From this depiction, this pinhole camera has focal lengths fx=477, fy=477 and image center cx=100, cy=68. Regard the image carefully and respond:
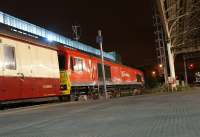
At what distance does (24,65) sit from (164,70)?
111ft

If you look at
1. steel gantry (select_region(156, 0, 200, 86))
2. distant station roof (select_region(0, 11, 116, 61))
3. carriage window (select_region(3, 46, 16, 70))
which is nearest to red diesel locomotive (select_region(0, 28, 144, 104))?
carriage window (select_region(3, 46, 16, 70))

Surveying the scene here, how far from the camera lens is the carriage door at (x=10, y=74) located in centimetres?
1750

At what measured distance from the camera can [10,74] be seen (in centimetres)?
1806

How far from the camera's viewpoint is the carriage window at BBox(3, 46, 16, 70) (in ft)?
58.9

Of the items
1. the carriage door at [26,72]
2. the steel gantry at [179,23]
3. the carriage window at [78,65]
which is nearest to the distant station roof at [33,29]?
the steel gantry at [179,23]

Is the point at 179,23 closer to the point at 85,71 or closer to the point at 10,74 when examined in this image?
the point at 85,71

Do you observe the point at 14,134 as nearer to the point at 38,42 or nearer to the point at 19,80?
the point at 19,80

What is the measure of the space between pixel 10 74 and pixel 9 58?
2.09ft

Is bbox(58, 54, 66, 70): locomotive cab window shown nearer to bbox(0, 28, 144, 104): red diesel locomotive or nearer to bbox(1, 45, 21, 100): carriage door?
bbox(0, 28, 144, 104): red diesel locomotive

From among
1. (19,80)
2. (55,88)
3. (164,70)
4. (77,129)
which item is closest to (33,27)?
(164,70)

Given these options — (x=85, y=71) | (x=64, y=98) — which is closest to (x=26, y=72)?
(x=64, y=98)

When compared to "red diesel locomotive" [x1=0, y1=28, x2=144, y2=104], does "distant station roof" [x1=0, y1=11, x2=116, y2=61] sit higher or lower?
higher

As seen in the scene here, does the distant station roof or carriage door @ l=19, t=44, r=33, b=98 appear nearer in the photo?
carriage door @ l=19, t=44, r=33, b=98

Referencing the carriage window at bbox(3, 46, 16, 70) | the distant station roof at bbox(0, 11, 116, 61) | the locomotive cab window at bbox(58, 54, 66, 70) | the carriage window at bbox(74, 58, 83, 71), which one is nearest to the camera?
the carriage window at bbox(3, 46, 16, 70)
